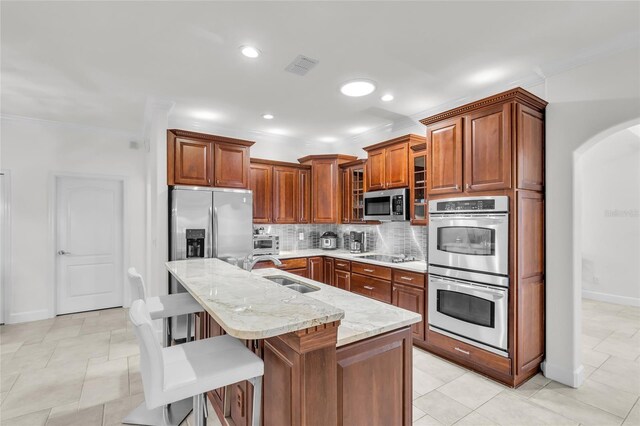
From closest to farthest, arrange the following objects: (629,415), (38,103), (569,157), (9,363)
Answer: (629,415) → (569,157) → (9,363) → (38,103)

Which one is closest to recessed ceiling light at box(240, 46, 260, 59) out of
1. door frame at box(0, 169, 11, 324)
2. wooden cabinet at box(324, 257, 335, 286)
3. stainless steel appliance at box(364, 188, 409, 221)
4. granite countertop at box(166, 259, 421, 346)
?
granite countertop at box(166, 259, 421, 346)

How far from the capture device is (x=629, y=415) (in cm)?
231

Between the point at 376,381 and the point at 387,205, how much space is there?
292cm

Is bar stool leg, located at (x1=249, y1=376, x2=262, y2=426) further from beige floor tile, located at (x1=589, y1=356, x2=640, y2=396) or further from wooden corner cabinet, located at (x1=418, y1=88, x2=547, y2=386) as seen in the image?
beige floor tile, located at (x1=589, y1=356, x2=640, y2=396)

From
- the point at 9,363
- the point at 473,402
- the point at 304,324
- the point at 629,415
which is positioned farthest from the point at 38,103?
the point at 629,415

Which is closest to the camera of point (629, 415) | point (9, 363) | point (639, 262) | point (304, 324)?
point (304, 324)

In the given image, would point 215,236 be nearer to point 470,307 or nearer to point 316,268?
point 316,268

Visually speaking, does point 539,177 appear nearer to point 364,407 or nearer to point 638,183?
point 364,407

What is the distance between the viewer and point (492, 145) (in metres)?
2.79

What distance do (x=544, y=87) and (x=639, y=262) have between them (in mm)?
4009

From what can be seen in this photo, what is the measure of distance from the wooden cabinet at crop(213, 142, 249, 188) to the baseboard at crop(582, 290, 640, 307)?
19.8ft

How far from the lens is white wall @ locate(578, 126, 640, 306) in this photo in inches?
199

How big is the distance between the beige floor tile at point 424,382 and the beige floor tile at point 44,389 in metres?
2.78

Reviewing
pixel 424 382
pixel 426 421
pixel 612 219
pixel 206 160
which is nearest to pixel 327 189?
pixel 206 160
